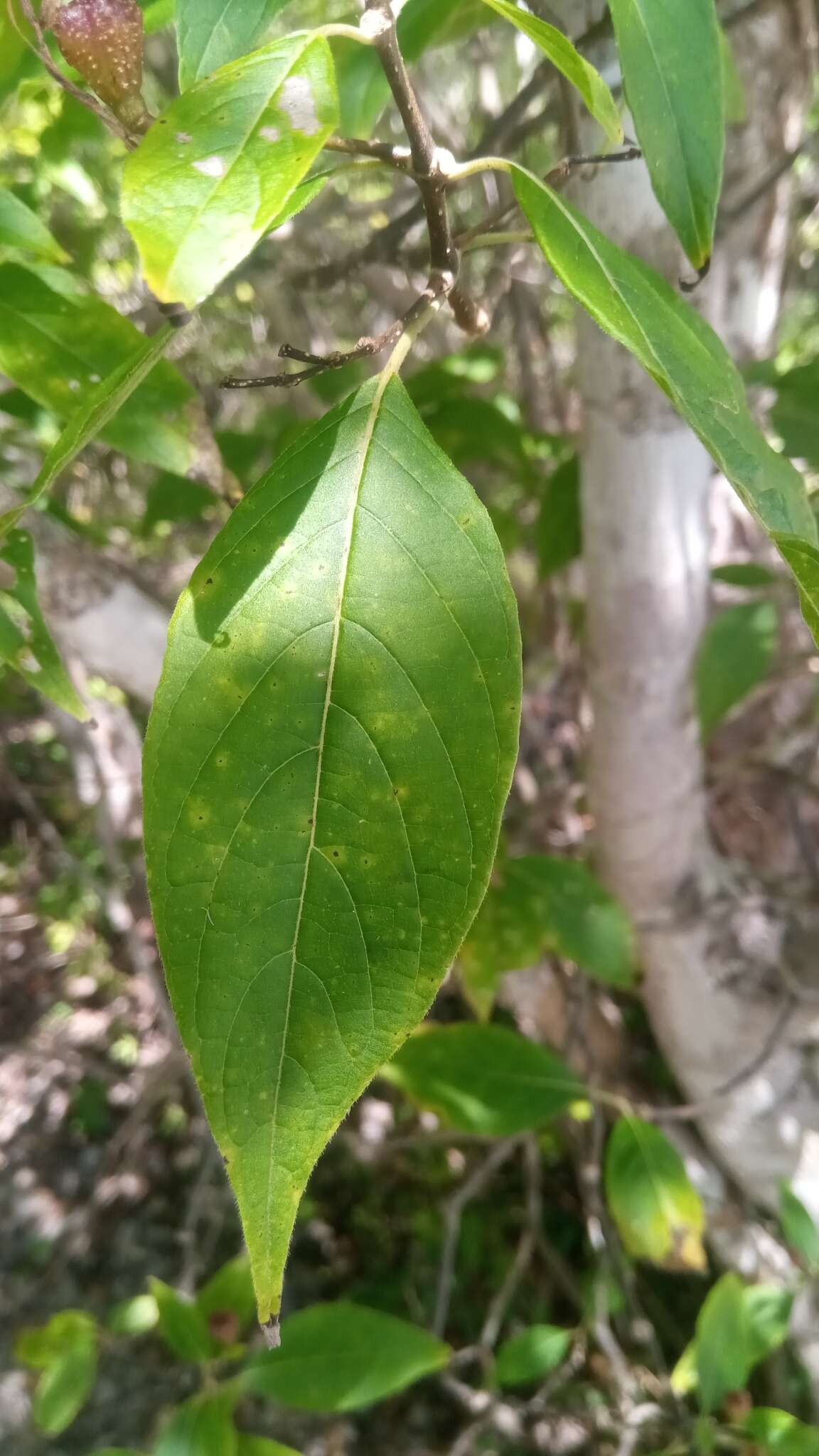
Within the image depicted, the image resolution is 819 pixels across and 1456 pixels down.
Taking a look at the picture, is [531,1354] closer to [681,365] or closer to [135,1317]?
[135,1317]

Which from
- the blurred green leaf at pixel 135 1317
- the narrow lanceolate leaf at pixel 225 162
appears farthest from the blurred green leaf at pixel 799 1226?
the narrow lanceolate leaf at pixel 225 162

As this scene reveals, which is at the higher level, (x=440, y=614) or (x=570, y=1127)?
(x=440, y=614)

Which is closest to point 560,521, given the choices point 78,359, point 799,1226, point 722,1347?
point 78,359

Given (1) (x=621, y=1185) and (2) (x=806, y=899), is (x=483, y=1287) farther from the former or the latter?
(2) (x=806, y=899)

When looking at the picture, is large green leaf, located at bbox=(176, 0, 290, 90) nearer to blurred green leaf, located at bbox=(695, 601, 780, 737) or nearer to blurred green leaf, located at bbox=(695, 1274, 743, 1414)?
blurred green leaf, located at bbox=(695, 601, 780, 737)

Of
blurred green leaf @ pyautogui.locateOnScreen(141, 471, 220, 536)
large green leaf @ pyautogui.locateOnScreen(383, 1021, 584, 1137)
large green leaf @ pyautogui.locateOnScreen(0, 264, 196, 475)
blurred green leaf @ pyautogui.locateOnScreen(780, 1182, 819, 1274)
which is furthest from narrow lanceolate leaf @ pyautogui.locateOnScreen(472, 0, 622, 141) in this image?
blurred green leaf @ pyautogui.locateOnScreen(780, 1182, 819, 1274)

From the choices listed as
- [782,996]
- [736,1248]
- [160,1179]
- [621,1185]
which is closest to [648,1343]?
[736,1248]
